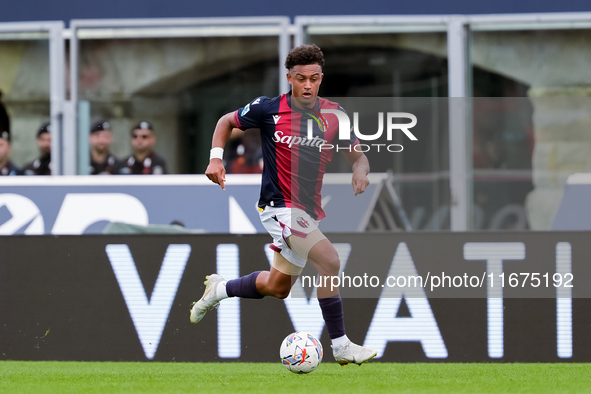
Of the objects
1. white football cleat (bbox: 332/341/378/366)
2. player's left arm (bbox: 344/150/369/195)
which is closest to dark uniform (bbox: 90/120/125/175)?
player's left arm (bbox: 344/150/369/195)

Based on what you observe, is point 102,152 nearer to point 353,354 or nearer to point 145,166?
point 145,166

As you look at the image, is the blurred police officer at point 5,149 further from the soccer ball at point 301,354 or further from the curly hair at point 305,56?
the soccer ball at point 301,354

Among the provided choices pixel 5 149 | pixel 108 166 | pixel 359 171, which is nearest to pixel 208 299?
pixel 359 171

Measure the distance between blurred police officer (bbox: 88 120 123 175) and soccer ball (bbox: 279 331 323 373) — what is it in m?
3.23

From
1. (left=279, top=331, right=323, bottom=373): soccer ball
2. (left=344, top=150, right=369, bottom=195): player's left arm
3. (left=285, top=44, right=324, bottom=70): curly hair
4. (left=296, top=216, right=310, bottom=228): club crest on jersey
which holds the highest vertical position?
(left=285, top=44, right=324, bottom=70): curly hair

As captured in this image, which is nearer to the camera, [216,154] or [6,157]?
[216,154]

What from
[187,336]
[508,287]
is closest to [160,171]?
[187,336]

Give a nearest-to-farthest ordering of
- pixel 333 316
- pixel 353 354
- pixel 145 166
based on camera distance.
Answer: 1. pixel 353 354
2. pixel 333 316
3. pixel 145 166

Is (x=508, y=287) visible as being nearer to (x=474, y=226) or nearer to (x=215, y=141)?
(x=474, y=226)

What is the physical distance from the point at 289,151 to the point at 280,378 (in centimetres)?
121

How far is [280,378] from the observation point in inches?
187

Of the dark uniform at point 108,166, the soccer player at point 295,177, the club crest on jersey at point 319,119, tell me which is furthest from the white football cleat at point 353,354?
the dark uniform at point 108,166

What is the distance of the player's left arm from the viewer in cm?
465

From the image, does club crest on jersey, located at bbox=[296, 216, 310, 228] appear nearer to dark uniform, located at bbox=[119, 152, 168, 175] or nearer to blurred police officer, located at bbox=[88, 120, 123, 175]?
dark uniform, located at bbox=[119, 152, 168, 175]
